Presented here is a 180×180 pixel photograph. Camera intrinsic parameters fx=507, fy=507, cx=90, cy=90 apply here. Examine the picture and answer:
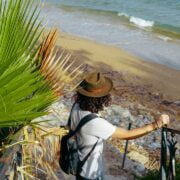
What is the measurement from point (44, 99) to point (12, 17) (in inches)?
24.7

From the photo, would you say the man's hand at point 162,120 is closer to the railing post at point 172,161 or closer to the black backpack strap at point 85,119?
the railing post at point 172,161

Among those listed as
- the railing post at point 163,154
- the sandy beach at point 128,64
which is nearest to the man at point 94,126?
the railing post at point 163,154

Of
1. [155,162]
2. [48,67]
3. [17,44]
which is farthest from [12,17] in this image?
[155,162]

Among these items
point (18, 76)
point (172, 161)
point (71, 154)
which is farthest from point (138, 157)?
point (18, 76)

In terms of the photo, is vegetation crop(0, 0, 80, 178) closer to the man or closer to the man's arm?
the man

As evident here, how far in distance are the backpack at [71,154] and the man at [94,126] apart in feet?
0.09

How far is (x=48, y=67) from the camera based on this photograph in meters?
3.51

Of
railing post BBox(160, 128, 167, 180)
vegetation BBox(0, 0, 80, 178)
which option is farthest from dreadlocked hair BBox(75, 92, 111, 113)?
railing post BBox(160, 128, 167, 180)

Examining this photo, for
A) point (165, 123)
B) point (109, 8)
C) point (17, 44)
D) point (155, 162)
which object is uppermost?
point (17, 44)

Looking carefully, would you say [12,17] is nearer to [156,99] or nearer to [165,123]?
[165,123]

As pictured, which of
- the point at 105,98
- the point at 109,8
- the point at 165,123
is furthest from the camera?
the point at 109,8

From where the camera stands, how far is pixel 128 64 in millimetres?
14859

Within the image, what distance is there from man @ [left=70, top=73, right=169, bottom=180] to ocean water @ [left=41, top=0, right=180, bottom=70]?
11.5 metres

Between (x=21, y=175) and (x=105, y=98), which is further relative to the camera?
(x=105, y=98)
